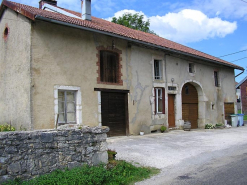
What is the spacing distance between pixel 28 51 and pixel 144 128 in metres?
6.55

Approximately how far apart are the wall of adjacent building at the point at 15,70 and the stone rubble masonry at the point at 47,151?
3982 mm

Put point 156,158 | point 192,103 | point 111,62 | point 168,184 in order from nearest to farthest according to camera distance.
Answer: point 168,184 → point 156,158 → point 111,62 → point 192,103

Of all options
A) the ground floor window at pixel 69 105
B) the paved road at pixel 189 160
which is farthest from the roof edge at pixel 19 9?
the paved road at pixel 189 160

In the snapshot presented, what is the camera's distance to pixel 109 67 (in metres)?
11.3

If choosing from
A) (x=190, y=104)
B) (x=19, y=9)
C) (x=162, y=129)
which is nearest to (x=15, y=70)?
(x=19, y=9)

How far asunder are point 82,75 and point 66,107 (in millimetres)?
1459

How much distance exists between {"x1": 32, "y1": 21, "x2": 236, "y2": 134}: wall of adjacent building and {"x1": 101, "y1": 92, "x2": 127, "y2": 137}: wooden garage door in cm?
33

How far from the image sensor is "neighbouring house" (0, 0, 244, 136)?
29.9ft

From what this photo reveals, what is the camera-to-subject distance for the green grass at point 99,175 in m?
4.78

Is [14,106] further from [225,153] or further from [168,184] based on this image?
[225,153]

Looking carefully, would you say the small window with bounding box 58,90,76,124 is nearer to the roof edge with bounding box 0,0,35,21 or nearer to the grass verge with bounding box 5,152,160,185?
the roof edge with bounding box 0,0,35,21

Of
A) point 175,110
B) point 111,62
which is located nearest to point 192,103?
point 175,110

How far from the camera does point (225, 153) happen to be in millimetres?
7867

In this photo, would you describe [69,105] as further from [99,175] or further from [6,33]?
[99,175]
